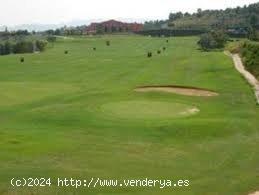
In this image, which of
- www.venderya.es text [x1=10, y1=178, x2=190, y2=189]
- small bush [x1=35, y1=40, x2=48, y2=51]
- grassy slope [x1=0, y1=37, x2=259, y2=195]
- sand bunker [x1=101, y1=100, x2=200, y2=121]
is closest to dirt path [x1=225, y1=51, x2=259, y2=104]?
grassy slope [x1=0, y1=37, x2=259, y2=195]

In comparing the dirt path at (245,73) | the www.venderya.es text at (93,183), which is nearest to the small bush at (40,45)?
the dirt path at (245,73)

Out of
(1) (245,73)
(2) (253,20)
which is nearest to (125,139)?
(1) (245,73)

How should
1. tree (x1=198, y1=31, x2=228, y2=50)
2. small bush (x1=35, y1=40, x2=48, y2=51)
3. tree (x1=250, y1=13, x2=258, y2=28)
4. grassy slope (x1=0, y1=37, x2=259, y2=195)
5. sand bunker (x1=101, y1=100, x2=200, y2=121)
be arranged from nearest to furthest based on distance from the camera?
grassy slope (x1=0, y1=37, x2=259, y2=195)
sand bunker (x1=101, y1=100, x2=200, y2=121)
tree (x1=198, y1=31, x2=228, y2=50)
small bush (x1=35, y1=40, x2=48, y2=51)
tree (x1=250, y1=13, x2=258, y2=28)

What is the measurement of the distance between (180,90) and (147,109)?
31.4ft

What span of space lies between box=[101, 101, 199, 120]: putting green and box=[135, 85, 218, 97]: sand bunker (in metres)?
5.44

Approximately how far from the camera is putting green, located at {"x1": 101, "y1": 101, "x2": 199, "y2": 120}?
100 ft

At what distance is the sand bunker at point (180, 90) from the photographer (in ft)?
131

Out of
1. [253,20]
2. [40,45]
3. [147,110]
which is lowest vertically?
[40,45]

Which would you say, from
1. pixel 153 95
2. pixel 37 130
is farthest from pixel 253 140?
pixel 153 95

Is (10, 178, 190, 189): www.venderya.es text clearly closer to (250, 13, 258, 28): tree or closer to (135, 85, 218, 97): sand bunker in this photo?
(135, 85, 218, 97): sand bunker

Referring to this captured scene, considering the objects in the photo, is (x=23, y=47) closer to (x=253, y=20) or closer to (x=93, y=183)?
(x=253, y=20)

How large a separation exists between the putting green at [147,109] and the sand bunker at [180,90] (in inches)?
214

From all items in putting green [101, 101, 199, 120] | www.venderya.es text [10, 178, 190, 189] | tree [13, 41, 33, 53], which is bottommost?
tree [13, 41, 33, 53]

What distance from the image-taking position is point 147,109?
1287 inches
